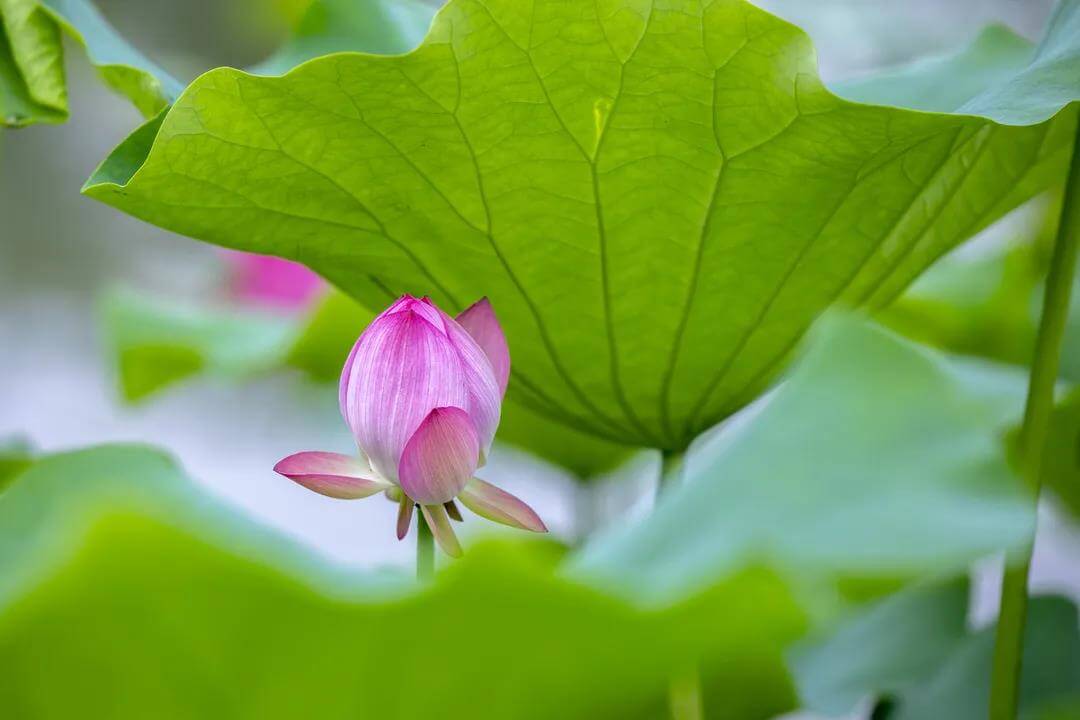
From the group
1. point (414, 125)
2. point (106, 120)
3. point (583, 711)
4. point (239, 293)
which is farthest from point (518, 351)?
point (106, 120)

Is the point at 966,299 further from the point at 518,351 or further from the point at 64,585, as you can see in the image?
the point at 64,585

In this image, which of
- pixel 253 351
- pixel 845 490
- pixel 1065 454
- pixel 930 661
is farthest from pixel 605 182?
pixel 253 351

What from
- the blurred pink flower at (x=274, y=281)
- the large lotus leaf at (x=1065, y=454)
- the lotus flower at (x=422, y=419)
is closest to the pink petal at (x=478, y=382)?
the lotus flower at (x=422, y=419)

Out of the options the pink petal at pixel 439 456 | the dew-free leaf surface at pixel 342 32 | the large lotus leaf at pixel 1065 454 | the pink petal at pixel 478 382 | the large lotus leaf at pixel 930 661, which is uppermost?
the dew-free leaf surface at pixel 342 32

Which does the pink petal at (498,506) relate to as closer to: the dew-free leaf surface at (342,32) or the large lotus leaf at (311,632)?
the large lotus leaf at (311,632)

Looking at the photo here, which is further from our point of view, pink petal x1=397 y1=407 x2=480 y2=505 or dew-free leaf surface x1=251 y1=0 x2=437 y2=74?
dew-free leaf surface x1=251 y1=0 x2=437 y2=74

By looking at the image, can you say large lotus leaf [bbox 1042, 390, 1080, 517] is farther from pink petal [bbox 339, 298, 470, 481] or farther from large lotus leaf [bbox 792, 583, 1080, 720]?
pink petal [bbox 339, 298, 470, 481]

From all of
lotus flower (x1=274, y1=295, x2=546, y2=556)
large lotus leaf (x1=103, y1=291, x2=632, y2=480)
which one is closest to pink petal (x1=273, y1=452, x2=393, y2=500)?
lotus flower (x1=274, y1=295, x2=546, y2=556)

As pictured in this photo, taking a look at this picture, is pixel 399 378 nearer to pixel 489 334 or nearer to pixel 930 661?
pixel 489 334
